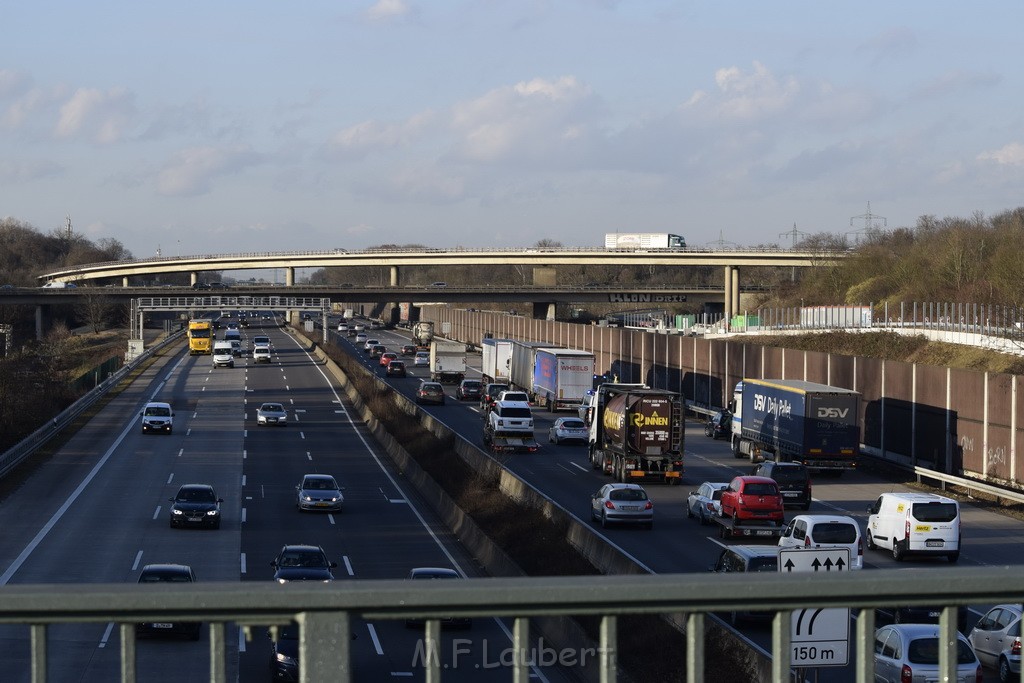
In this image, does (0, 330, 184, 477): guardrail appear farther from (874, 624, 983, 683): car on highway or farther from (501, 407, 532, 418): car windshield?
(874, 624, 983, 683): car on highway

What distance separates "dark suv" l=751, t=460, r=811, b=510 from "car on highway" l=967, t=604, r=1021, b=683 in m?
19.0

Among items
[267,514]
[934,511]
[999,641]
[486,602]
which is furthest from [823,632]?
[267,514]

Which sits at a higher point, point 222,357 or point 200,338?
point 200,338

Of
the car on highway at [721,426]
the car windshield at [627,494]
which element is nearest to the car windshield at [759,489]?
the car windshield at [627,494]

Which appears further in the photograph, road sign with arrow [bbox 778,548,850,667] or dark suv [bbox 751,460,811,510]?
dark suv [bbox 751,460,811,510]

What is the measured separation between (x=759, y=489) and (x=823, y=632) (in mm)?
27954

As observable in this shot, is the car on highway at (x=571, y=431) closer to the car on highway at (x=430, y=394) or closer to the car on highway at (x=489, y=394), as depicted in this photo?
the car on highway at (x=489, y=394)

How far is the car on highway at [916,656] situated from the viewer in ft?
53.1

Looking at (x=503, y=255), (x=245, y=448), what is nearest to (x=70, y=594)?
(x=245, y=448)

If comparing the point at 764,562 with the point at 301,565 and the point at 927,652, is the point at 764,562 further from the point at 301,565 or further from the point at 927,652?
the point at 301,565

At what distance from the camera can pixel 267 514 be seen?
152 ft

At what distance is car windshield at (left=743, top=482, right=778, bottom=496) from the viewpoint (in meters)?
35.6

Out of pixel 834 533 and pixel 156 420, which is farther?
pixel 156 420

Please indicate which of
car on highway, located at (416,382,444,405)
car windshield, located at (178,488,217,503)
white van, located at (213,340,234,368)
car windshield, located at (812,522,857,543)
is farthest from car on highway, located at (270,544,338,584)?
white van, located at (213,340,234,368)
